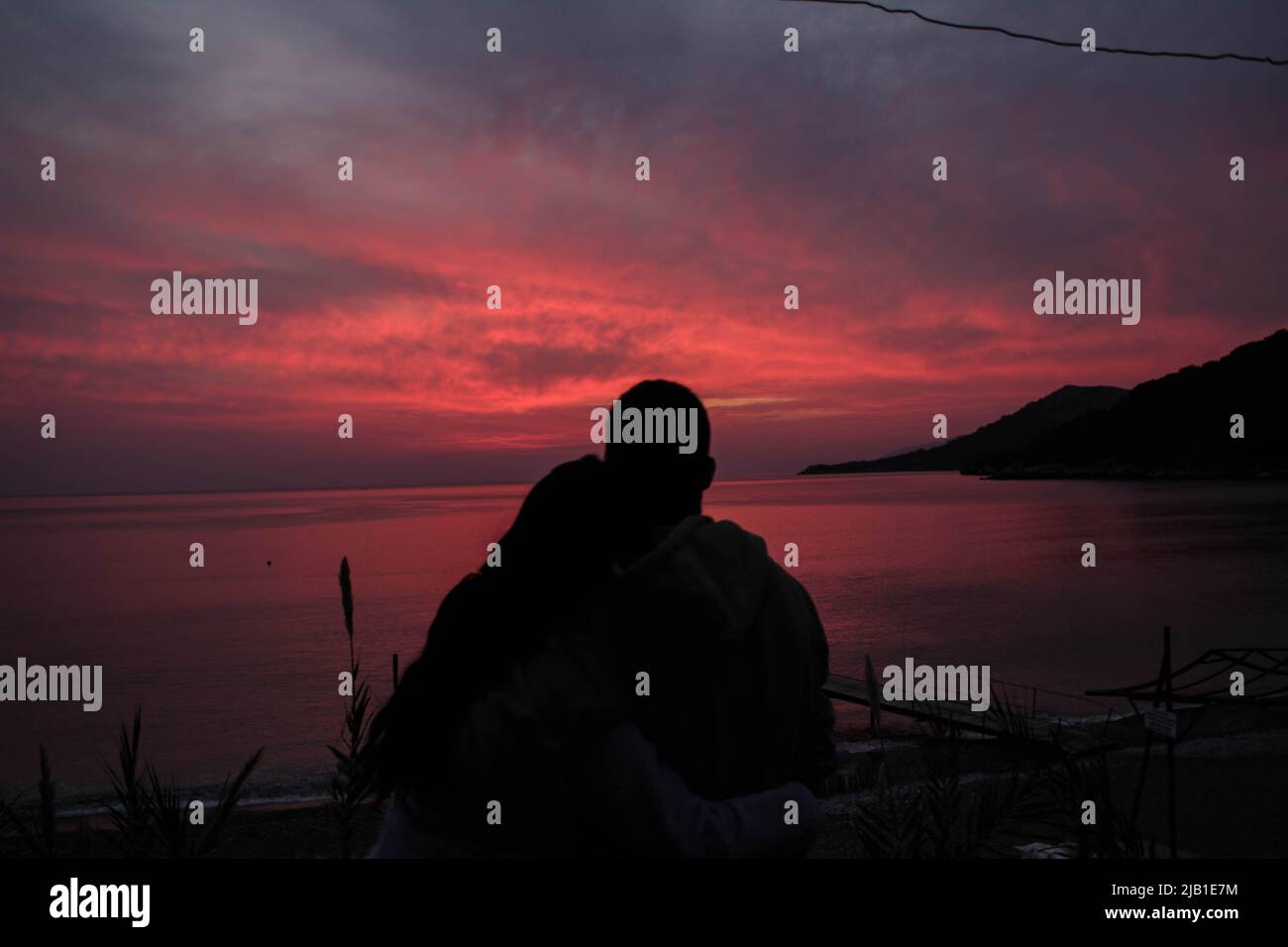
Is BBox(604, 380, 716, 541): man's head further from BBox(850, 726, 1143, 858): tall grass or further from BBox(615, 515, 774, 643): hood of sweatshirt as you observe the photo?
BBox(850, 726, 1143, 858): tall grass

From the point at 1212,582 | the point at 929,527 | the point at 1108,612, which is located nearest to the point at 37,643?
the point at 1108,612

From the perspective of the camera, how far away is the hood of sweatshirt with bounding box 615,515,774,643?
140 centimetres

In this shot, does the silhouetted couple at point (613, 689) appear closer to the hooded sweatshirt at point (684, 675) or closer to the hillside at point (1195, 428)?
the hooded sweatshirt at point (684, 675)

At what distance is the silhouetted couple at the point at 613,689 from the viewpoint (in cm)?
143

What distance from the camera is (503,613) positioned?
1.48 meters

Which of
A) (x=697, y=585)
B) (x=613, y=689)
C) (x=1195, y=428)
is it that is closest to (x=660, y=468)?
(x=697, y=585)

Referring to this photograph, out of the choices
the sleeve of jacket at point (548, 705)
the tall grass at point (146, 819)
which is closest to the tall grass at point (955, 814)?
the sleeve of jacket at point (548, 705)

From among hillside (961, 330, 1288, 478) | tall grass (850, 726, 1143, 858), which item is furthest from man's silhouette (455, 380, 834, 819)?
hillside (961, 330, 1288, 478)

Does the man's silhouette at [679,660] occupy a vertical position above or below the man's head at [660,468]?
below

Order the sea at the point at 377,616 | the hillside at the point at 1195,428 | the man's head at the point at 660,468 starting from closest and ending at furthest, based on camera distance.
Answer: the man's head at the point at 660,468
the sea at the point at 377,616
the hillside at the point at 1195,428

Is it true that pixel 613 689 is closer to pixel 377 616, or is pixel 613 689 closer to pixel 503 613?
pixel 503 613
